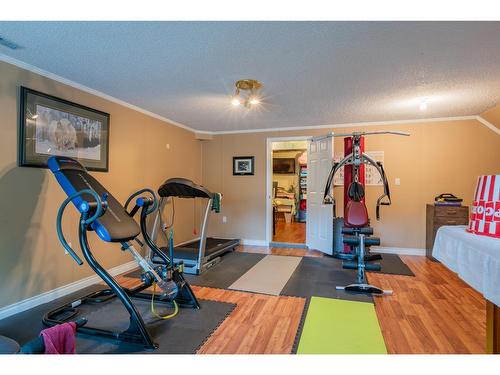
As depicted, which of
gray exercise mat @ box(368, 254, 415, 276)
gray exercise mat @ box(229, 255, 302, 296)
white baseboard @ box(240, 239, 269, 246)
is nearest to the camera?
gray exercise mat @ box(229, 255, 302, 296)

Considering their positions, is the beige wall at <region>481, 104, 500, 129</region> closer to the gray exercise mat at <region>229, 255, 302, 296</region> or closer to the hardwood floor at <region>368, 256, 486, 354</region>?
the hardwood floor at <region>368, 256, 486, 354</region>

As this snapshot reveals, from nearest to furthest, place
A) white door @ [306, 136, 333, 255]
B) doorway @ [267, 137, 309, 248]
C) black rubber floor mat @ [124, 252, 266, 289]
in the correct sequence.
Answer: black rubber floor mat @ [124, 252, 266, 289]
white door @ [306, 136, 333, 255]
doorway @ [267, 137, 309, 248]

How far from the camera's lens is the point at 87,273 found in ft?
11.0

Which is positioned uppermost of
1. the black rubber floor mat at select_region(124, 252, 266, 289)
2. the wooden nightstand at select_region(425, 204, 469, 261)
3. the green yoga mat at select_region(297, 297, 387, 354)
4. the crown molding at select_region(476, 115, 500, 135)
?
the crown molding at select_region(476, 115, 500, 135)

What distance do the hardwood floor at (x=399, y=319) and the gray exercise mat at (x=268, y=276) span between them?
197mm

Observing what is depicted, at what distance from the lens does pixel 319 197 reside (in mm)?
5012

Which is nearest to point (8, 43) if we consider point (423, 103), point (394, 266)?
point (423, 103)

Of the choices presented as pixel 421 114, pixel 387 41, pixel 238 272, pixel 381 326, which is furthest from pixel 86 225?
pixel 421 114

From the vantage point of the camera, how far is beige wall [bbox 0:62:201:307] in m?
2.54

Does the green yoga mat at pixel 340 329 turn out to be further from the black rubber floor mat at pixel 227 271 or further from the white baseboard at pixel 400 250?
the white baseboard at pixel 400 250

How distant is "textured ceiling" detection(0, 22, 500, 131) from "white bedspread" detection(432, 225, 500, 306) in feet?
Result: 4.85

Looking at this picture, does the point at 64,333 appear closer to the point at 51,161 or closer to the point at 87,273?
the point at 51,161

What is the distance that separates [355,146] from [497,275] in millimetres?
2673

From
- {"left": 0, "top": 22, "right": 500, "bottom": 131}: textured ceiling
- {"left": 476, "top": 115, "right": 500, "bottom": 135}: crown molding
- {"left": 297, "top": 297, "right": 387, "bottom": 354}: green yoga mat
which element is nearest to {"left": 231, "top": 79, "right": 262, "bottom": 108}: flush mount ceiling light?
{"left": 0, "top": 22, "right": 500, "bottom": 131}: textured ceiling
